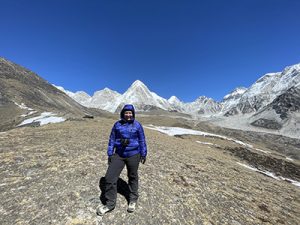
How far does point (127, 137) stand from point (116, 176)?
1.64 metres

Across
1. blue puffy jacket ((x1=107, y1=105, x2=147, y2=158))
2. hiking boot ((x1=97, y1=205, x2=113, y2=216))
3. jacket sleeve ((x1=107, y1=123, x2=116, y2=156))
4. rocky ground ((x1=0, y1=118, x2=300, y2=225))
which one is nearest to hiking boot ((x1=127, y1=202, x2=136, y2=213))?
rocky ground ((x1=0, y1=118, x2=300, y2=225))

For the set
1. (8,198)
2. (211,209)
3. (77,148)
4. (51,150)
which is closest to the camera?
(8,198)

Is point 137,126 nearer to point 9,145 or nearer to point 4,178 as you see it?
point 4,178

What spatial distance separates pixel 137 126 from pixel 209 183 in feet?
24.8

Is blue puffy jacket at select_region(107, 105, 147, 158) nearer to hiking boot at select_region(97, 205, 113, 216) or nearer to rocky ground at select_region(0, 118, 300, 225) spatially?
hiking boot at select_region(97, 205, 113, 216)

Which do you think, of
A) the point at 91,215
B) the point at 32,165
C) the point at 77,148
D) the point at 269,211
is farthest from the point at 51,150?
the point at 269,211

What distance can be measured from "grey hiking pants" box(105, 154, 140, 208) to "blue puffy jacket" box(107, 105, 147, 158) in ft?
0.74

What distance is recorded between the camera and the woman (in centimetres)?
913

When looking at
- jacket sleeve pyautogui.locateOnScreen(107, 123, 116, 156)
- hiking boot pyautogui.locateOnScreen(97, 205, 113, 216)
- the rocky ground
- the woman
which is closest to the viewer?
hiking boot pyautogui.locateOnScreen(97, 205, 113, 216)

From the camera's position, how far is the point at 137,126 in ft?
31.9

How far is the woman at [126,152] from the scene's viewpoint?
9.13 metres

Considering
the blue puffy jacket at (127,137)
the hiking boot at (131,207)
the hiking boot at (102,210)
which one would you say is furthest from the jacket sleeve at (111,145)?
the hiking boot at (131,207)

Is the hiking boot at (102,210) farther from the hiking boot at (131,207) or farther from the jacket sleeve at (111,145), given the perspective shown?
the jacket sleeve at (111,145)

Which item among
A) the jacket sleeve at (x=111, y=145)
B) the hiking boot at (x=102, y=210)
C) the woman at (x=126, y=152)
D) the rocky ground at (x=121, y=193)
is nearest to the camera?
the hiking boot at (x=102, y=210)
